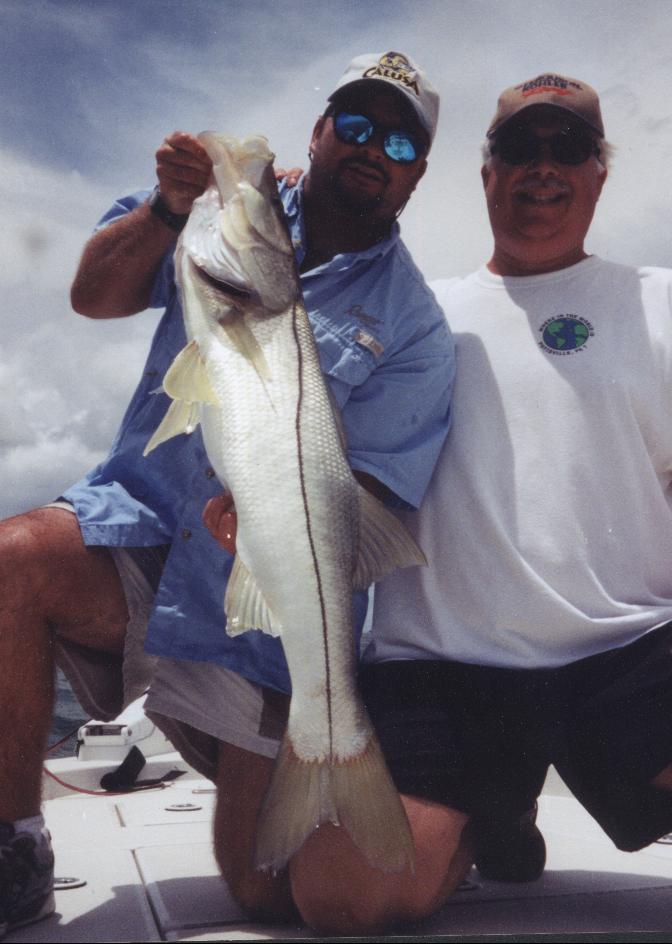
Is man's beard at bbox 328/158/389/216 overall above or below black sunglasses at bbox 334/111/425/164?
below

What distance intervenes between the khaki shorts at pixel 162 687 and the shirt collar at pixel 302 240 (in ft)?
4.28

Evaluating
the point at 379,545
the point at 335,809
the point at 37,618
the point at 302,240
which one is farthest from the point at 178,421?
the point at 302,240

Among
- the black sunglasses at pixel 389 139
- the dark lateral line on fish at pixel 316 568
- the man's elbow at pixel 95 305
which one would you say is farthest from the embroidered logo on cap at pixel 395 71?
the dark lateral line on fish at pixel 316 568

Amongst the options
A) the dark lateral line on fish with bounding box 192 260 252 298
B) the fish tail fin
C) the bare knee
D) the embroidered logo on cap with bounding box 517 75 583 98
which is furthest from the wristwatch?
the bare knee

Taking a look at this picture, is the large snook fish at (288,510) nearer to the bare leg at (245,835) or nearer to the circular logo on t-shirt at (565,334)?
the bare leg at (245,835)

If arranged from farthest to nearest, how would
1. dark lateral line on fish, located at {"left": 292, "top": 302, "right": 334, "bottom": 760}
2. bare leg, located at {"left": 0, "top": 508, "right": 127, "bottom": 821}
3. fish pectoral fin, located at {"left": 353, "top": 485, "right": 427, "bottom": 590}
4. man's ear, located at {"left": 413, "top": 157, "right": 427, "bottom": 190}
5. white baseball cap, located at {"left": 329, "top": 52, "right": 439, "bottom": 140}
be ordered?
man's ear, located at {"left": 413, "top": 157, "right": 427, "bottom": 190} < white baseball cap, located at {"left": 329, "top": 52, "right": 439, "bottom": 140} < bare leg, located at {"left": 0, "top": 508, "right": 127, "bottom": 821} < fish pectoral fin, located at {"left": 353, "top": 485, "right": 427, "bottom": 590} < dark lateral line on fish, located at {"left": 292, "top": 302, "right": 334, "bottom": 760}

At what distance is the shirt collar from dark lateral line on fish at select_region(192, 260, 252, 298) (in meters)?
0.88

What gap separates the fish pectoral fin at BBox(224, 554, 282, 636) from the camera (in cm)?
257

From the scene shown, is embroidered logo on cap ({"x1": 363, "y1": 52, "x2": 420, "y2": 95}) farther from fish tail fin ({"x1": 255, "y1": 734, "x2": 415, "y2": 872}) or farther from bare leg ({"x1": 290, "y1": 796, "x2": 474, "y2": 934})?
bare leg ({"x1": 290, "y1": 796, "x2": 474, "y2": 934})

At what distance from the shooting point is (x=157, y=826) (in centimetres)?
452

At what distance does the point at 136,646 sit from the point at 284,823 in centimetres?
109

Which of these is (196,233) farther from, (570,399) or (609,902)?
(609,902)

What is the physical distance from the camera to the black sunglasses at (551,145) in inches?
142

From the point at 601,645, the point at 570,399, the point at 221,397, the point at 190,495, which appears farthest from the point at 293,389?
the point at 601,645
